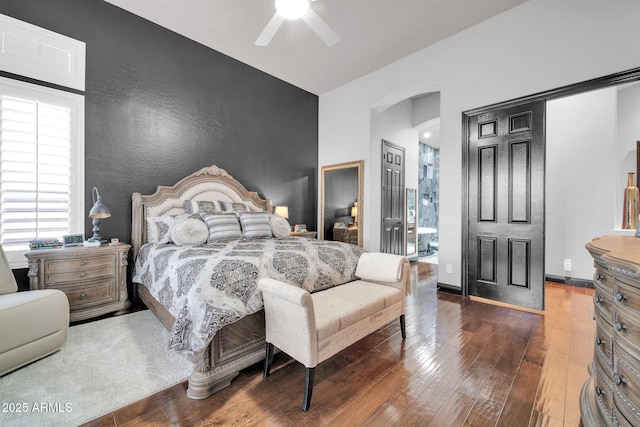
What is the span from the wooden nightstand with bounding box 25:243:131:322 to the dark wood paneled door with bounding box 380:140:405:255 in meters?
3.96

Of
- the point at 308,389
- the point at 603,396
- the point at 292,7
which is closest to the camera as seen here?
the point at 603,396

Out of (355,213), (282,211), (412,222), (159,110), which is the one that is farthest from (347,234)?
(159,110)

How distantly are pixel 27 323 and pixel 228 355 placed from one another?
56.2 inches

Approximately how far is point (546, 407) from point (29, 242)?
14.8 feet

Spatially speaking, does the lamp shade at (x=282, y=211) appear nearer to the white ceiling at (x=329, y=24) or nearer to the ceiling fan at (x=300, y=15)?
the white ceiling at (x=329, y=24)

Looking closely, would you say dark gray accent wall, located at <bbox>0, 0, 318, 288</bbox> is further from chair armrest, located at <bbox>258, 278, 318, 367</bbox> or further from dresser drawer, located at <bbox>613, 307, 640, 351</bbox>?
dresser drawer, located at <bbox>613, 307, 640, 351</bbox>

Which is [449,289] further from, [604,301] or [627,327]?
[627,327]

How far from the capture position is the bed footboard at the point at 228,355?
1619 millimetres

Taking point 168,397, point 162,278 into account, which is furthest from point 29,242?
point 168,397

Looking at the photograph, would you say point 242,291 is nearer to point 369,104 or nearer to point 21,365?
point 21,365

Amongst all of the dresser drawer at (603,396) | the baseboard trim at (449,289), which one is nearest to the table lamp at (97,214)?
the dresser drawer at (603,396)

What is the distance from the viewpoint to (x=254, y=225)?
3396 millimetres

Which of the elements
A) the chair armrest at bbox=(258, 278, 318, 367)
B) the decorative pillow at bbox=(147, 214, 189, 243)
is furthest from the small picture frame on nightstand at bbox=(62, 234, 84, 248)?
the chair armrest at bbox=(258, 278, 318, 367)

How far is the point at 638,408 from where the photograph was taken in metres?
0.93
